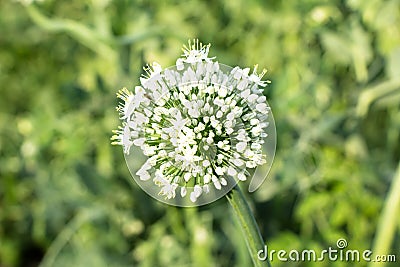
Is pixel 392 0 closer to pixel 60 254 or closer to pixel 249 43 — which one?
pixel 249 43

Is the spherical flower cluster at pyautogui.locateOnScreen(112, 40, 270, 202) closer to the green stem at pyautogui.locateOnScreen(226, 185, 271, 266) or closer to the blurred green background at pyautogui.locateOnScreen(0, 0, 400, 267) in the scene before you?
the green stem at pyautogui.locateOnScreen(226, 185, 271, 266)

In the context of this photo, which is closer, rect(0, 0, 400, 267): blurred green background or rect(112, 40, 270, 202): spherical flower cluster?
rect(112, 40, 270, 202): spherical flower cluster

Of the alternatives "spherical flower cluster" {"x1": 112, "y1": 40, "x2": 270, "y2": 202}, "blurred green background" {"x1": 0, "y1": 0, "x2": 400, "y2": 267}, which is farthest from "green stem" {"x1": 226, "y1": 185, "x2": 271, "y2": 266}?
"blurred green background" {"x1": 0, "y1": 0, "x2": 400, "y2": 267}

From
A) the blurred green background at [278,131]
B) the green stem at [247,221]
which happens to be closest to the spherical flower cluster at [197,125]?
the green stem at [247,221]

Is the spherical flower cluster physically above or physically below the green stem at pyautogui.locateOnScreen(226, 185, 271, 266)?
above

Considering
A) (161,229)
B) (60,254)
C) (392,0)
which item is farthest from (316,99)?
(60,254)
